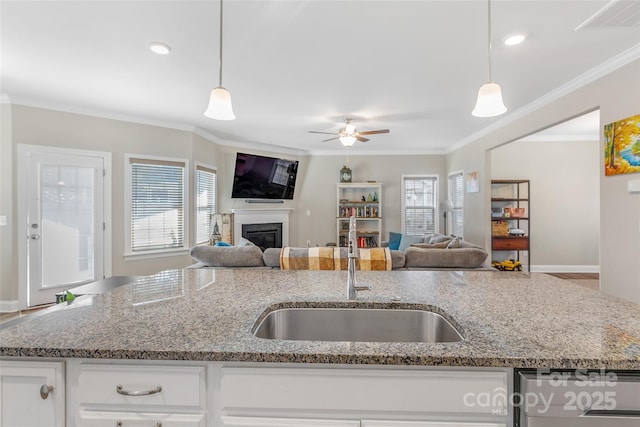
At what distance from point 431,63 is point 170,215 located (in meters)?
4.20

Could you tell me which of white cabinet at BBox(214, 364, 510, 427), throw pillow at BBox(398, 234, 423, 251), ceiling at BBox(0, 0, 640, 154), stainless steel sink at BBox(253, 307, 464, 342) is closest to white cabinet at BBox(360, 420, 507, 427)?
white cabinet at BBox(214, 364, 510, 427)

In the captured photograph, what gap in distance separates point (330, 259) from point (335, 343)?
210 centimetres

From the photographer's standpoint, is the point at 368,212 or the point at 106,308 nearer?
the point at 106,308

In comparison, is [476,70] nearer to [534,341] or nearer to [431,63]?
[431,63]

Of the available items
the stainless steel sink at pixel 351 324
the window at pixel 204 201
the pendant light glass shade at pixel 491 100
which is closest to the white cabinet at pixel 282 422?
the stainless steel sink at pixel 351 324

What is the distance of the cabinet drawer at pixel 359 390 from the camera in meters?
0.88

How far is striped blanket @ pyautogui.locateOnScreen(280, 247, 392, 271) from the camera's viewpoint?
Result: 303 centimetres

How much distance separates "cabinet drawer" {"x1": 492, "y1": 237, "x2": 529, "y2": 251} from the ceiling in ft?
7.99

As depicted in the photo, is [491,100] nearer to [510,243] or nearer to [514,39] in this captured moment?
[514,39]

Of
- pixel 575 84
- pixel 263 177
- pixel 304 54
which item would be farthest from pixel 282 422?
pixel 263 177

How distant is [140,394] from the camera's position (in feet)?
3.01

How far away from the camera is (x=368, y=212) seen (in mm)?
6895

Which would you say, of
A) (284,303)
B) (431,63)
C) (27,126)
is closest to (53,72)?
(27,126)

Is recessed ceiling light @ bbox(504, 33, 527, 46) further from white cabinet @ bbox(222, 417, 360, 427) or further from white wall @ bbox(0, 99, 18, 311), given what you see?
white wall @ bbox(0, 99, 18, 311)
